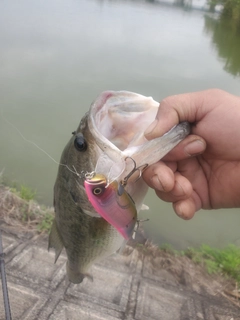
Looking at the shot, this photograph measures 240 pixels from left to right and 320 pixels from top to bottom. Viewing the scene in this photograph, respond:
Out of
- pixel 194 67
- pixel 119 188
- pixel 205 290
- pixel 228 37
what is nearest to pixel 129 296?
pixel 205 290

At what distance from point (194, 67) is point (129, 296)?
11155 millimetres

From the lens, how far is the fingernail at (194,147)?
5.69 ft

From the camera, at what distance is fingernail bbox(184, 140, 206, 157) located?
1735 mm

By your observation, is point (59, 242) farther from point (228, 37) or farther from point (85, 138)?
point (228, 37)

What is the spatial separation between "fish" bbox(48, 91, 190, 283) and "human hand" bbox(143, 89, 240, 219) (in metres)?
0.07

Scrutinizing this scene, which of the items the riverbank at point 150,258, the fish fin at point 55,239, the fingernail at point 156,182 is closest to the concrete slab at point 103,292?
the riverbank at point 150,258

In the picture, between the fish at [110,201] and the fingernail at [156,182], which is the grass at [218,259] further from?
the fish at [110,201]

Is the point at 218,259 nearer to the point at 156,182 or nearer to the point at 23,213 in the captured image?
the point at 23,213

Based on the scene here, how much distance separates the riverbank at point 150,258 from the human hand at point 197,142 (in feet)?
4.49

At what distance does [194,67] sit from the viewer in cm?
1253

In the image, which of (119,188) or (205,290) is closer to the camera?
(119,188)

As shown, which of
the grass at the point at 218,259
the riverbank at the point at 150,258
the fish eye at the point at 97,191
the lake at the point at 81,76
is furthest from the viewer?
the lake at the point at 81,76

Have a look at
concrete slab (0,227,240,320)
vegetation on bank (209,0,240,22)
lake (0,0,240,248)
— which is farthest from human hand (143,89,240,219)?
vegetation on bank (209,0,240,22)

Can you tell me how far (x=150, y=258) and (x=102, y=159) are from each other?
2.22 m
